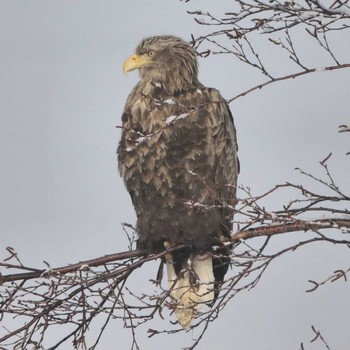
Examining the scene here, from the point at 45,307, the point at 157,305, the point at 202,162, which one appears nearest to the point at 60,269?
the point at 45,307

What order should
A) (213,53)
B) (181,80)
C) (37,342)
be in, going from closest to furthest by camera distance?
(213,53)
(37,342)
(181,80)

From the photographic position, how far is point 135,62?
801 cm

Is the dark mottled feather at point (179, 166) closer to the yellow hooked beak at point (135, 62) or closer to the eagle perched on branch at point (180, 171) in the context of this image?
the eagle perched on branch at point (180, 171)

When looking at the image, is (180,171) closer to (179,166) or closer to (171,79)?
(179,166)

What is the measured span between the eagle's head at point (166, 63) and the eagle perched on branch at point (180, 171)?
18 mm

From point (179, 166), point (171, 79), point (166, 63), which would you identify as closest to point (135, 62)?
point (166, 63)

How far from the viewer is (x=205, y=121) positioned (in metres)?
7.46

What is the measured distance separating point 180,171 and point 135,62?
1.22m

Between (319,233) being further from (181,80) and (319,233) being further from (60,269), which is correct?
(181,80)

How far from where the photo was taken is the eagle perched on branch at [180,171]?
7.35 metres

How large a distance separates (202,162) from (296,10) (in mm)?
2098

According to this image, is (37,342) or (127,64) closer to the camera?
(37,342)

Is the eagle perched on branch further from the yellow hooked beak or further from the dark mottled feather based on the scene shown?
the yellow hooked beak

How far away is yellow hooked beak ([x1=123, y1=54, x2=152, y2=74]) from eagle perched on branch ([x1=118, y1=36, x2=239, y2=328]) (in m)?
0.20
